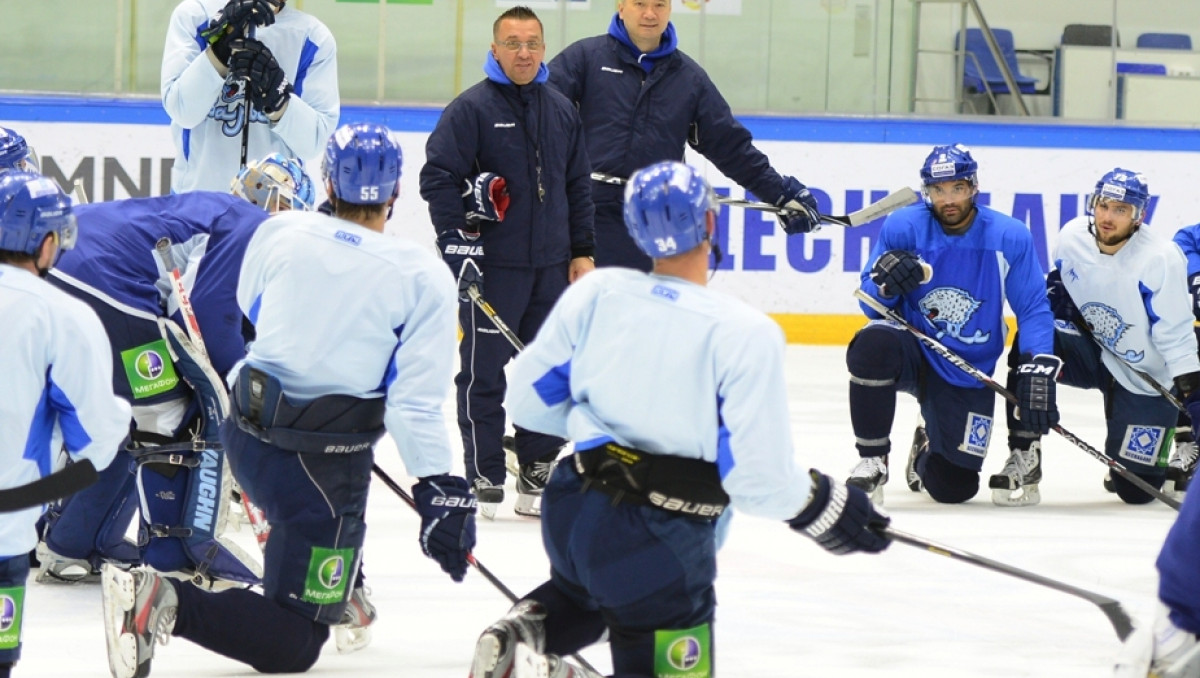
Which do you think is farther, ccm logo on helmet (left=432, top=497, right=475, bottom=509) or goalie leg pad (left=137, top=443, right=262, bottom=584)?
goalie leg pad (left=137, top=443, right=262, bottom=584)

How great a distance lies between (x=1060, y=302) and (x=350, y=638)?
290 centimetres

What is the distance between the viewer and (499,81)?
4602 millimetres

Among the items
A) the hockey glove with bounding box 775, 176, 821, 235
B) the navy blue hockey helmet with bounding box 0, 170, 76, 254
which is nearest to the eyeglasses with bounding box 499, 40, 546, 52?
the hockey glove with bounding box 775, 176, 821, 235

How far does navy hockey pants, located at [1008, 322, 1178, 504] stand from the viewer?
511cm

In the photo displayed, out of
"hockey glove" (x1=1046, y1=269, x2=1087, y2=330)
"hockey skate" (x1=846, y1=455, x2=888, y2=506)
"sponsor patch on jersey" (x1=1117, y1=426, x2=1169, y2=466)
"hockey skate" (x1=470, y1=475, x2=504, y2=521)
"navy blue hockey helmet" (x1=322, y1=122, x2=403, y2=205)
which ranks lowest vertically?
"hockey skate" (x1=470, y1=475, x2=504, y2=521)

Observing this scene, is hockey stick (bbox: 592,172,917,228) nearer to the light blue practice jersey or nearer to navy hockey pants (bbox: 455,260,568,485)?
the light blue practice jersey

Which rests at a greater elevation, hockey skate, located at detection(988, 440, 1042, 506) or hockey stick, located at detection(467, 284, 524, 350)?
hockey stick, located at detection(467, 284, 524, 350)

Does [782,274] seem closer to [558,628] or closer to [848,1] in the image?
[848,1]

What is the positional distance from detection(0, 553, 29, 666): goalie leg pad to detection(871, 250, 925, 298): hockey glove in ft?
9.49

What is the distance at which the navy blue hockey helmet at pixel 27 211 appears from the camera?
2518 millimetres

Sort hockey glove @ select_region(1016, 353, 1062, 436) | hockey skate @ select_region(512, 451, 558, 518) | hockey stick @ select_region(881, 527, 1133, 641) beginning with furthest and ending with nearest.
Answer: hockey glove @ select_region(1016, 353, 1062, 436) < hockey skate @ select_region(512, 451, 558, 518) < hockey stick @ select_region(881, 527, 1133, 641)

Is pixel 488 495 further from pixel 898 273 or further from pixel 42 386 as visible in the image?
pixel 42 386

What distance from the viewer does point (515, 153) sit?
462 cm

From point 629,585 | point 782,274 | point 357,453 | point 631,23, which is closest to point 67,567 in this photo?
point 357,453
